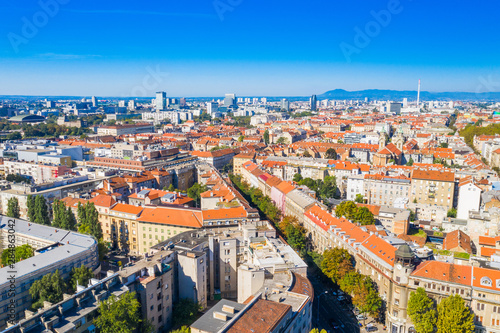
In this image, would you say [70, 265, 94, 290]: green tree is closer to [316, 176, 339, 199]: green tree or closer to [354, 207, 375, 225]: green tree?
[354, 207, 375, 225]: green tree

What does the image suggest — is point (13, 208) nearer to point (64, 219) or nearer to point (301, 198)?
point (64, 219)

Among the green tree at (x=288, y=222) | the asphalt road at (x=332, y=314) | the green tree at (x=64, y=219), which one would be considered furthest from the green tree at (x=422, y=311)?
the green tree at (x=64, y=219)

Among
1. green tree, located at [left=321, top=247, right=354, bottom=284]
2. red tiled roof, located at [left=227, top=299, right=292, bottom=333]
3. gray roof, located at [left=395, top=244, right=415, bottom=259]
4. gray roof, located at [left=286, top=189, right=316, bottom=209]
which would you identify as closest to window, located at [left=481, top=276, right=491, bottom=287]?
gray roof, located at [left=395, top=244, right=415, bottom=259]

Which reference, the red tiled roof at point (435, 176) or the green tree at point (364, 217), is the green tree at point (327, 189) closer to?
the red tiled roof at point (435, 176)

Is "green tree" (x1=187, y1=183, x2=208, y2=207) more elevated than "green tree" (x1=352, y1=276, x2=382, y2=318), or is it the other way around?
"green tree" (x1=187, y1=183, x2=208, y2=207)

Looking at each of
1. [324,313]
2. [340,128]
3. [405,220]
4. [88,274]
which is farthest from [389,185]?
[340,128]

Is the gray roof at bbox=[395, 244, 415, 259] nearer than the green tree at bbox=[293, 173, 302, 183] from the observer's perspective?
Yes
